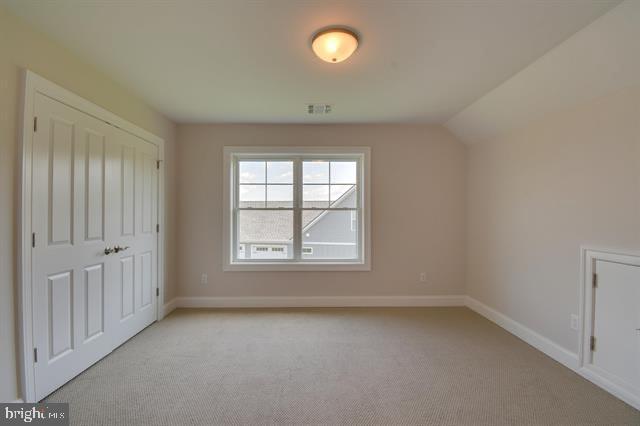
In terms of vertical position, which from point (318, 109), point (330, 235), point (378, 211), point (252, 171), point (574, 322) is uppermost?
point (318, 109)

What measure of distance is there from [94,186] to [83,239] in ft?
1.44

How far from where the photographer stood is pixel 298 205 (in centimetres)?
375

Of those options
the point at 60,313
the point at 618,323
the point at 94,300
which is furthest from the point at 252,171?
the point at 618,323

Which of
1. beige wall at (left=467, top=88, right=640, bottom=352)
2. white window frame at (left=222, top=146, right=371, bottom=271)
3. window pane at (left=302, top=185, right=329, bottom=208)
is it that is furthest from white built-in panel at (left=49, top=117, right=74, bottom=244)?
beige wall at (left=467, top=88, right=640, bottom=352)

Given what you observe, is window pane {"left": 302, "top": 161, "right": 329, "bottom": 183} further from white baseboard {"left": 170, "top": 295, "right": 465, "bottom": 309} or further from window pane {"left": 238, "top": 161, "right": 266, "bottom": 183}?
→ white baseboard {"left": 170, "top": 295, "right": 465, "bottom": 309}

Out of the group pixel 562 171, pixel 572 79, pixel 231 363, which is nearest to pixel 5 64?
pixel 231 363

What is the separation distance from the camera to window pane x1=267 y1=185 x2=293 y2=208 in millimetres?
3764

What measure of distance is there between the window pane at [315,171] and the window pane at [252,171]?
59cm

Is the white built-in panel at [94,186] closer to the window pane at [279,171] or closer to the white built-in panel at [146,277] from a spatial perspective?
the white built-in panel at [146,277]

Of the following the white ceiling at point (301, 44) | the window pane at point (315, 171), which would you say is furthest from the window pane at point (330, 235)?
the white ceiling at point (301, 44)

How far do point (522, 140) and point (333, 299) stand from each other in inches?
112

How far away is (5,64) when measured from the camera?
5.22 feet

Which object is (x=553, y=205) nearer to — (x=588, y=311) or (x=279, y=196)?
(x=588, y=311)

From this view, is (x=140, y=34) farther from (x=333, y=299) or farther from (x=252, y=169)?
(x=333, y=299)
